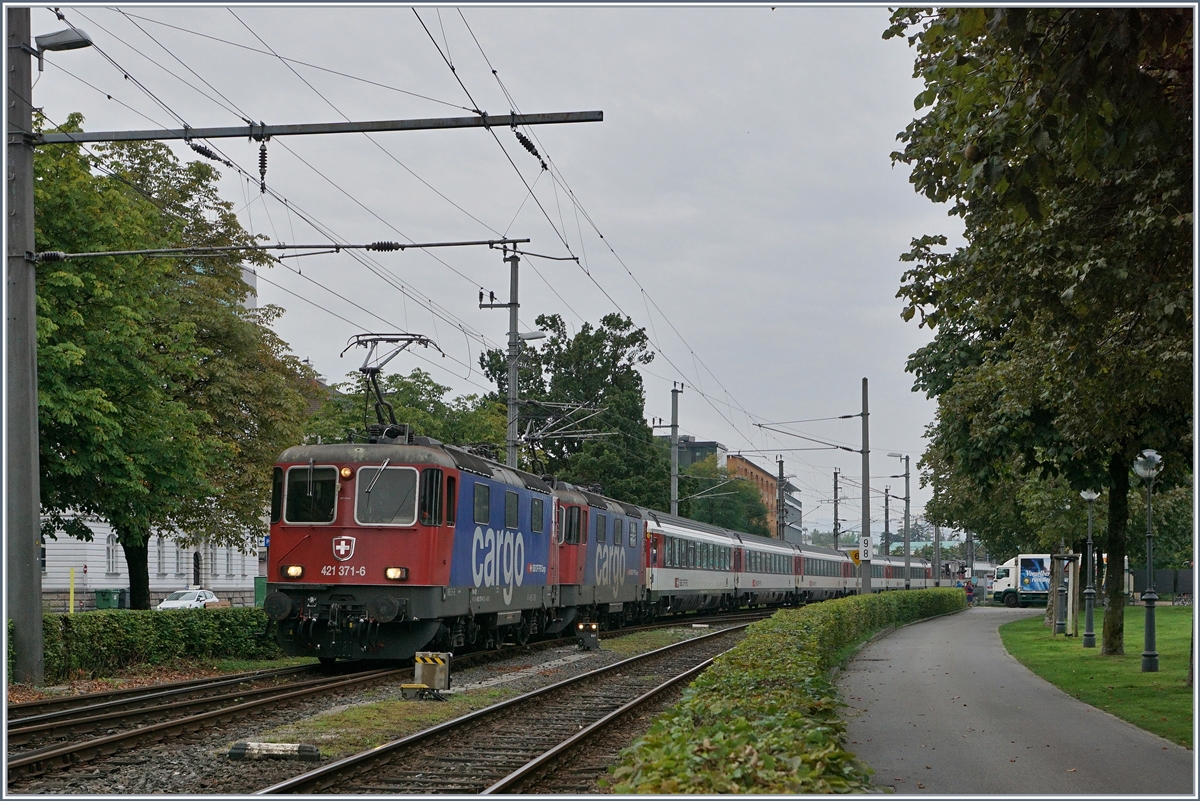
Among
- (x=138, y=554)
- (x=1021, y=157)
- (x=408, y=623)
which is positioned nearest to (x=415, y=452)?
(x=408, y=623)

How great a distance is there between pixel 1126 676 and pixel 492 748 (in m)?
12.1

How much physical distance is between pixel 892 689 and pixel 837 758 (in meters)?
12.5

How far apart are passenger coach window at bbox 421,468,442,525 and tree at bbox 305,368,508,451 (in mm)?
21460

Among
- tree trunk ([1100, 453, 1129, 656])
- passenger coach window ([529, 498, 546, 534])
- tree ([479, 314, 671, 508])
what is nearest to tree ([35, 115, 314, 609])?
passenger coach window ([529, 498, 546, 534])

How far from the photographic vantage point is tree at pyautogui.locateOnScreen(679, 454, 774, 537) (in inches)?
3465

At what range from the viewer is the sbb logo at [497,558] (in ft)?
65.4

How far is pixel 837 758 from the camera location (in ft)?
21.1

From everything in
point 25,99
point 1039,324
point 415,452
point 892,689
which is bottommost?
point 892,689

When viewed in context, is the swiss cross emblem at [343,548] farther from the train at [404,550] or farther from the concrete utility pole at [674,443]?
the concrete utility pole at [674,443]

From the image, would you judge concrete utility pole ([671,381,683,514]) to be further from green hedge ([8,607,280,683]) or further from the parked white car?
green hedge ([8,607,280,683])

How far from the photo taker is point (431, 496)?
1814 cm

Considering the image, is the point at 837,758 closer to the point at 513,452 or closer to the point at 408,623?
the point at 408,623

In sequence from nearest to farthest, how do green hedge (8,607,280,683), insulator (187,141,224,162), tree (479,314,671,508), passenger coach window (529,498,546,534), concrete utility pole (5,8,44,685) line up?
1. insulator (187,141,224,162)
2. concrete utility pole (5,8,44,685)
3. green hedge (8,607,280,683)
4. passenger coach window (529,498,546,534)
5. tree (479,314,671,508)

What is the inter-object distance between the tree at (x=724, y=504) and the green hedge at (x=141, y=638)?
60.5 meters
